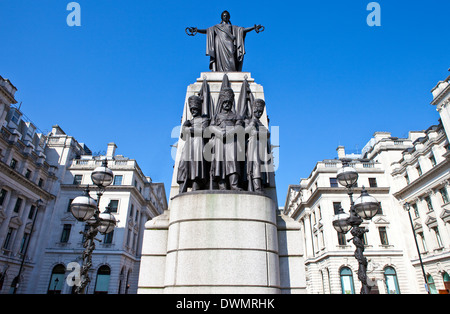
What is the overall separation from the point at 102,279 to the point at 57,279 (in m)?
5.98

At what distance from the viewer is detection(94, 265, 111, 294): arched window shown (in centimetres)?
3788

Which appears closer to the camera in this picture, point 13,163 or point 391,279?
point 13,163

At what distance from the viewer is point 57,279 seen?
1507 inches

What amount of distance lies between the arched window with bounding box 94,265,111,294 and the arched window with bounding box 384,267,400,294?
119 feet

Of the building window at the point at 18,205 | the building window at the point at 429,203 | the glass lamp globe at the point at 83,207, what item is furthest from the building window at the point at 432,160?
the building window at the point at 18,205

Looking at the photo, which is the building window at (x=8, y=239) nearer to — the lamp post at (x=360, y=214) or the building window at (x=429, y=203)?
the lamp post at (x=360, y=214)

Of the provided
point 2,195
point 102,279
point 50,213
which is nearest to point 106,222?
point 2,195

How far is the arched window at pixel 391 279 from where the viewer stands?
37.9 metres

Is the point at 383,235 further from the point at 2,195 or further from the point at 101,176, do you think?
the point at 2,195

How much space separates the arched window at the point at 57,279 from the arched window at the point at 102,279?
15.4ft

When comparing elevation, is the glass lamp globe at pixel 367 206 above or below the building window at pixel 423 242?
below
